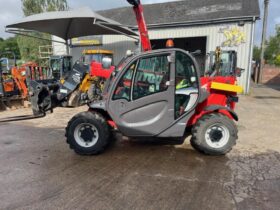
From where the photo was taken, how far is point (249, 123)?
23.2 ft

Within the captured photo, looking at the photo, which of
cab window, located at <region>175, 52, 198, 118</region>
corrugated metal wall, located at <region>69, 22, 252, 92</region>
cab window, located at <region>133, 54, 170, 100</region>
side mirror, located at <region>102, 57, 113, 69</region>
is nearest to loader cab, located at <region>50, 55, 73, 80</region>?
corrugated metal wall, located at <region>69, 22, 252, 92</region>

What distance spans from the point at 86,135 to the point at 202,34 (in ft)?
38.1

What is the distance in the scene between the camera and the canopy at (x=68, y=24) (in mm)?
7879

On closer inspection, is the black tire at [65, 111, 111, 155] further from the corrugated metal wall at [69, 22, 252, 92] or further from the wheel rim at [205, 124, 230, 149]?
the corrugated metal wall at [69, 22, 252, 92]

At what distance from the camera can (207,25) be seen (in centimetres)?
1378

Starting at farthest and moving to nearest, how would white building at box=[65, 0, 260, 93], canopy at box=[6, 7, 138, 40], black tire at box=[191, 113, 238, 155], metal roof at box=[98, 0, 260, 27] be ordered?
metal roof at box=[98, 0, 260, 27]
white building at box=[65, 0, 260, 93]
canopy at box=[6, 7, 138, 40]
black tire at box=[191, 113, 238, 155]

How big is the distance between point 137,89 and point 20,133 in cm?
366

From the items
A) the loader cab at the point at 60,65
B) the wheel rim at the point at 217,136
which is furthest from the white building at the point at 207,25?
the wheel rim at the point at 217,136

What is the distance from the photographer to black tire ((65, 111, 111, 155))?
4.41 m

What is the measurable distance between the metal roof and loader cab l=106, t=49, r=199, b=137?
1052 cm

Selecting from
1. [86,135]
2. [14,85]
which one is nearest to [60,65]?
[14,85]

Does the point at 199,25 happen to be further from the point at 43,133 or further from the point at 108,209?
the point at 108,209

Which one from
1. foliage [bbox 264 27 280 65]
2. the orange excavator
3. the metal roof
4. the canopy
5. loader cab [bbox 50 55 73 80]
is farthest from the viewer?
foliage [bbox 264 27 280 65]

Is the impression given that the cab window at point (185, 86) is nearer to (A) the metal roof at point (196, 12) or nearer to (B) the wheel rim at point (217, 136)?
(B) the wheel rim at point (217, 136)
